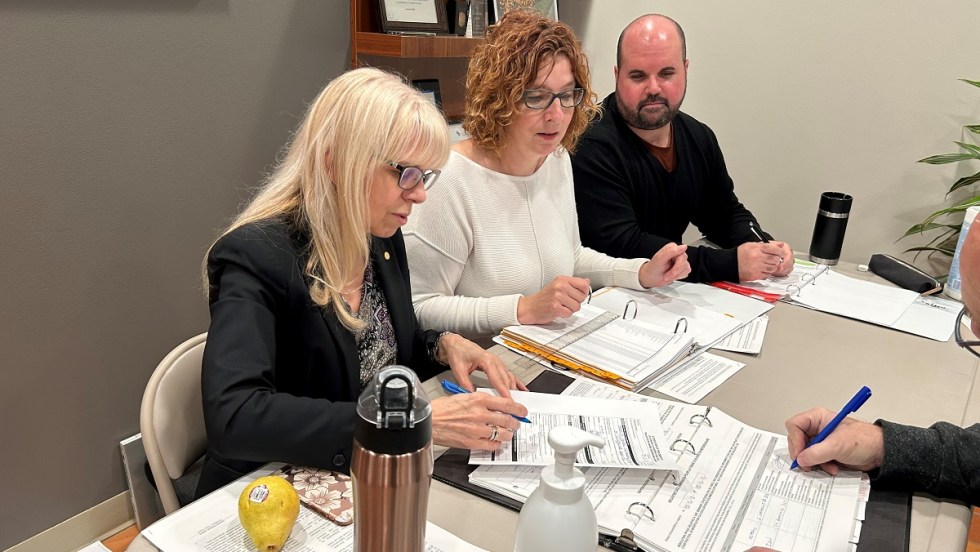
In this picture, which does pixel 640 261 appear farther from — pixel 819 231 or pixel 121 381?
pixel 121 381

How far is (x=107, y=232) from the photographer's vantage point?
6.29ft

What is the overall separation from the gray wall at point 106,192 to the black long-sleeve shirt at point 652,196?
100 centimetres

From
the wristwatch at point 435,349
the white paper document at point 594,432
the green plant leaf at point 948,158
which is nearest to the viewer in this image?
the white paper document at point 594,432

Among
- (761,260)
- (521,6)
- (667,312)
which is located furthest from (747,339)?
(521,6)

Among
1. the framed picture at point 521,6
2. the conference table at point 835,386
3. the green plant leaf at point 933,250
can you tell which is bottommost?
the green plant leaf at point 933,250

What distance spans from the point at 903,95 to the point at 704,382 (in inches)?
78.7

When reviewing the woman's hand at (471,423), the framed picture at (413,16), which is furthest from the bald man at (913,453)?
the framed picture at (413,16)

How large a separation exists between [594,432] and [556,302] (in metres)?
0.44

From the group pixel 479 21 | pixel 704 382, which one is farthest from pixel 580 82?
pixel 479 21

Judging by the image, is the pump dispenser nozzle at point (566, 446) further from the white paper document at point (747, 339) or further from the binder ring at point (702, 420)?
the white paper document at point (747, 339)

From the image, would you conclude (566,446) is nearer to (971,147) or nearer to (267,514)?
(267,514)

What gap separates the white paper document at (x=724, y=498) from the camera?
935mm

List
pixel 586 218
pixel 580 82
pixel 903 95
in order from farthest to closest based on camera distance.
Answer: pixel 903 95, pixel 586 218, pixel 580 82

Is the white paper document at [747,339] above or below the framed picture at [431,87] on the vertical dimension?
below
